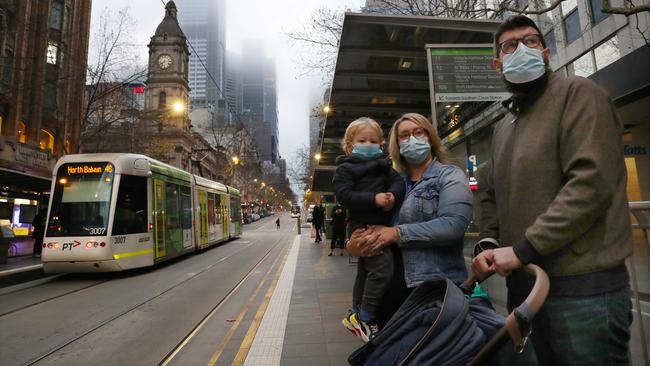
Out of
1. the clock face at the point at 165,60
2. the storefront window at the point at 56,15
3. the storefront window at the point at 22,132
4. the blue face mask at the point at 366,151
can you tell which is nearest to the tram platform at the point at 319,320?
the blue face mask at the point at 366,151

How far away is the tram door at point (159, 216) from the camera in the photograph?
11.4m

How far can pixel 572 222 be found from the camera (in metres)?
1.44

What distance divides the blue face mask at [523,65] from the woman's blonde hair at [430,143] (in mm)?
639

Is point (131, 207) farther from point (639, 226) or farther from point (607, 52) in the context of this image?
point (607, 52)

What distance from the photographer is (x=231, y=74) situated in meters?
63.2

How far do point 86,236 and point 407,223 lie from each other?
391 inches

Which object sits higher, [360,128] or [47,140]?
[47,140]

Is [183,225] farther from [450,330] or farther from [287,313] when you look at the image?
[450,330]

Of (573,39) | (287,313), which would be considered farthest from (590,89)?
(573,39)

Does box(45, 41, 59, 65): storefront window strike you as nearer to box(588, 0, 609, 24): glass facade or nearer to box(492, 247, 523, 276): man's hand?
box(588, 0, 609, 24): glass facade

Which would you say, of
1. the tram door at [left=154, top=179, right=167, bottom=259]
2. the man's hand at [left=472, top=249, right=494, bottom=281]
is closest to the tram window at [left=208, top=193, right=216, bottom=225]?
the tram door at [left=154, top=179, right=167, bottom=259]

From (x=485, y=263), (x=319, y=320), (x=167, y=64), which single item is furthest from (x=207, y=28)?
(x=485, y=263)

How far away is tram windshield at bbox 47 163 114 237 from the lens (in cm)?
966

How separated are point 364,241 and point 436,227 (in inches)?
17.1
